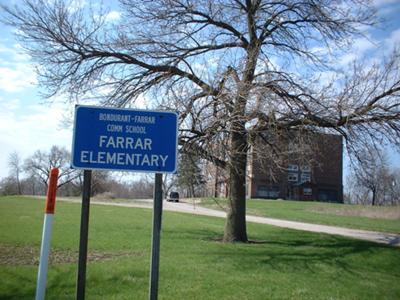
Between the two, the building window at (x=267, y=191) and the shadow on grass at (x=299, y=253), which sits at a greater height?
the building window at (x=267, y=191)

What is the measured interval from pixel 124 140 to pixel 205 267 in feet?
19.1

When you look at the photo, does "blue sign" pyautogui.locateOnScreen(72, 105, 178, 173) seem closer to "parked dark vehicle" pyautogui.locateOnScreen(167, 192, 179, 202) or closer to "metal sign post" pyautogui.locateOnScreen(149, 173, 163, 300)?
"metal sign post" pyautogui.locateOnScreen(149, 173, 163, 300)

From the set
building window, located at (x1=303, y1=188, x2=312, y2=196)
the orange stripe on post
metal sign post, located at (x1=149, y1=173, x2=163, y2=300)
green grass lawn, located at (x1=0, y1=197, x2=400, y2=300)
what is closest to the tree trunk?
green grass lawn, located at (x1=0, y1=197, x2=400, y2=300)

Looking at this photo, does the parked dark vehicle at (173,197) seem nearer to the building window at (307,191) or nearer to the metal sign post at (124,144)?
the building window at (307,191)

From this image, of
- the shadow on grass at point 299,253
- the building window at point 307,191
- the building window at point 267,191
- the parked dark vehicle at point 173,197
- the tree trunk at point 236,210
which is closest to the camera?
the shadow on grass at point 299,253

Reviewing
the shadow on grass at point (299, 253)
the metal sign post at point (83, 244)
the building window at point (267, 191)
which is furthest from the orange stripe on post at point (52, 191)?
the building window at point (267, 191)

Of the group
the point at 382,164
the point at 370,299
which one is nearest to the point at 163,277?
the point at 370,299

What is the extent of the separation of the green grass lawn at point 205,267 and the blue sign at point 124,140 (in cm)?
319

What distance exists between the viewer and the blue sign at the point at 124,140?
504 centimetres

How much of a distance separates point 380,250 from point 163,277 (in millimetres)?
9573

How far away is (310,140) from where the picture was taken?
14422 millimetres

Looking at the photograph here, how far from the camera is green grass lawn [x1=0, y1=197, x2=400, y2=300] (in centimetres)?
784

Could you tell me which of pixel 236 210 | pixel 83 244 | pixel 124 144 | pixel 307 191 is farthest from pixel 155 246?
pixel 307 191

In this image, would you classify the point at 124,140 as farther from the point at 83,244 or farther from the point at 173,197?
the point at 173,197
